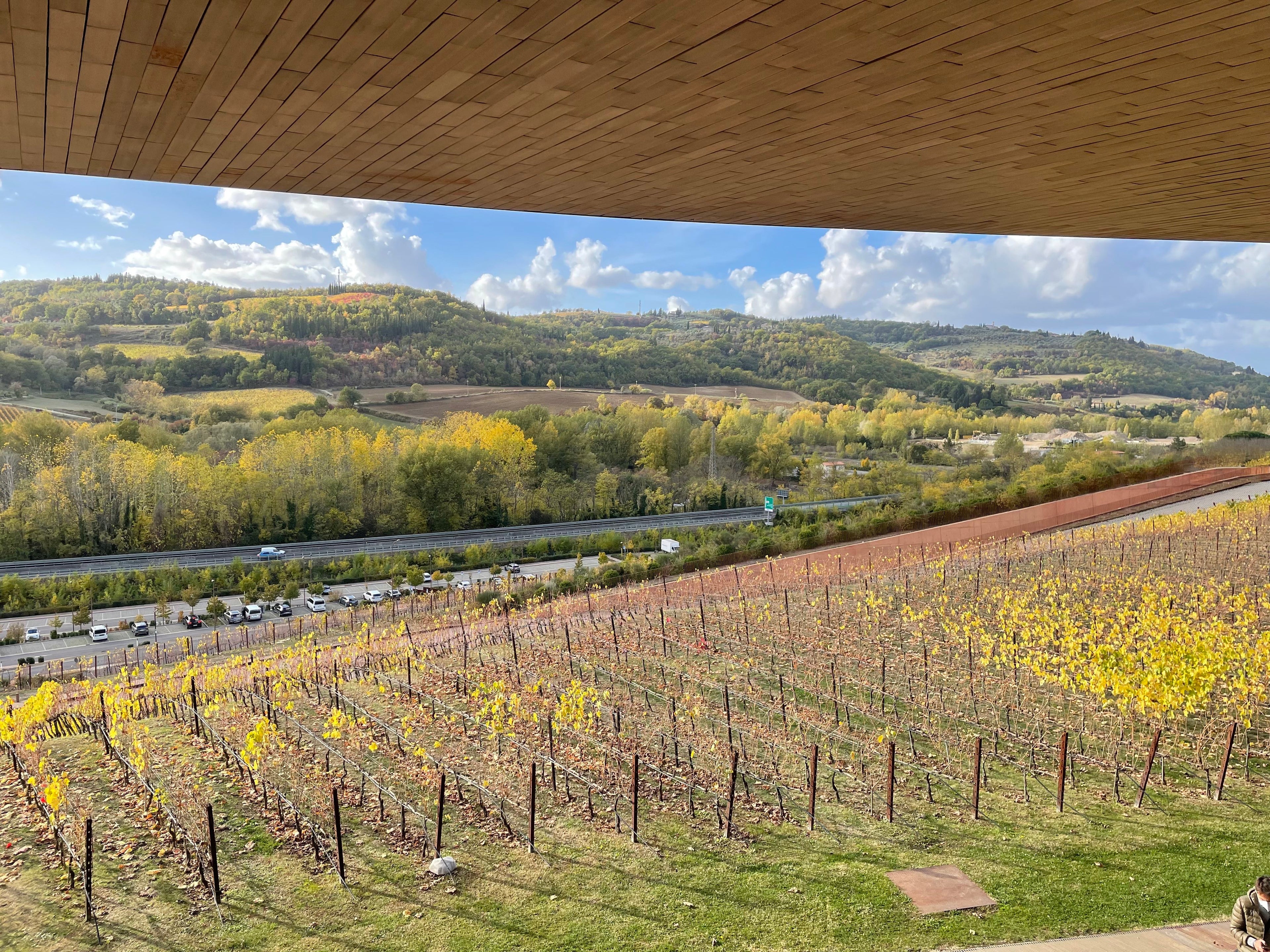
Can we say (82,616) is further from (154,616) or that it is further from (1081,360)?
(1081,360)

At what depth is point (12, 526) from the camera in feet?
95.6

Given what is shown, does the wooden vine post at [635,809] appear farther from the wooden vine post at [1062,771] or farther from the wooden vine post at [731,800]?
the wooden vine post at [1062,771]

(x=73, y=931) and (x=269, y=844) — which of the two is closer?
(x=73, y=931)

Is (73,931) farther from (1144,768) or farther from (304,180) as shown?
(1144,768)

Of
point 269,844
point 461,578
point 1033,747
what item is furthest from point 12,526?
point 1033,747

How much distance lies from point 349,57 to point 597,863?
17.1 feet

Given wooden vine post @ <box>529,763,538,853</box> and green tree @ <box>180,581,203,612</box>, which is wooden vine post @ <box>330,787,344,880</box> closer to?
wooden vine post @ <box>529,763,538,853</box>

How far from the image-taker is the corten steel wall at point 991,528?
1711 centimetres

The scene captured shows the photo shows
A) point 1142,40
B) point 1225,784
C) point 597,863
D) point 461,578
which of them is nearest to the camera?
point 1142,40

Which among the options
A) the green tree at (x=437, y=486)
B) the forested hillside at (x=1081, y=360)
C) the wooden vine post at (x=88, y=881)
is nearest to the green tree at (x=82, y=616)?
the green tree at (x=437, y=486)

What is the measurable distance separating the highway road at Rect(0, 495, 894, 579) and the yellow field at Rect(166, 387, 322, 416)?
985 inches

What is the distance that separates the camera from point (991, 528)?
18766 mm

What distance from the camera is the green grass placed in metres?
4.61

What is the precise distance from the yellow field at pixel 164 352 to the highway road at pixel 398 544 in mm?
41224
